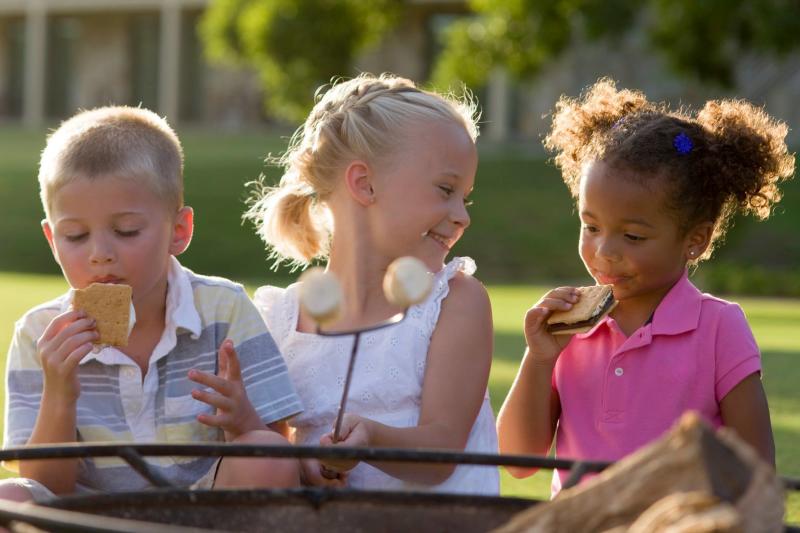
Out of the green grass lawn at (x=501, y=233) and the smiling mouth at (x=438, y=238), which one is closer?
the smiling mouth at (x=438, y=238)

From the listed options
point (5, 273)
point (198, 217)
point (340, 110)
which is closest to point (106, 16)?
point (198, 217)

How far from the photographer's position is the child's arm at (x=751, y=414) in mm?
2986

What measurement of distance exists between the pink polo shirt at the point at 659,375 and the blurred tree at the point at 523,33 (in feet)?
50.7

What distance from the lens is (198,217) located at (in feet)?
68.4

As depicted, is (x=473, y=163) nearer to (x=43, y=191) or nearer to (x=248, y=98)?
(x=43, y=191)

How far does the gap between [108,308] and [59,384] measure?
0.17m

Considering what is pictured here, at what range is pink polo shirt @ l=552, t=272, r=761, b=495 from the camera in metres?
3.06

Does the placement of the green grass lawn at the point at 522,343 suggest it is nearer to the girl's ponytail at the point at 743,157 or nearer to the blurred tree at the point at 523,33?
the girl's ponytail at the point at 743,157

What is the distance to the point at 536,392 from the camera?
10.4 ft

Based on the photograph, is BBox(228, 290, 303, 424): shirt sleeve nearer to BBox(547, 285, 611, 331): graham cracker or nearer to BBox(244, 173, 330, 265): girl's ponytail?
BBox(244, 173, 330, 265): girl's ponytail

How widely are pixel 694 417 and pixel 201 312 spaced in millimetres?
1847

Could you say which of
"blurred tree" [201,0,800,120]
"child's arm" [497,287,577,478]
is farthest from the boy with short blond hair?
"blurred tree" [201,0,800,120]

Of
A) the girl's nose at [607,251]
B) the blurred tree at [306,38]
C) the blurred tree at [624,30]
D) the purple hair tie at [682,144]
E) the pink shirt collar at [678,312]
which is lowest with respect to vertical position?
the pink shirt collar at [678,312]

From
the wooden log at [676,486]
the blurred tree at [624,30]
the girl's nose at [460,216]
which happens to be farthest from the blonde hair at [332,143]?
the blurred tree at [624,30]
